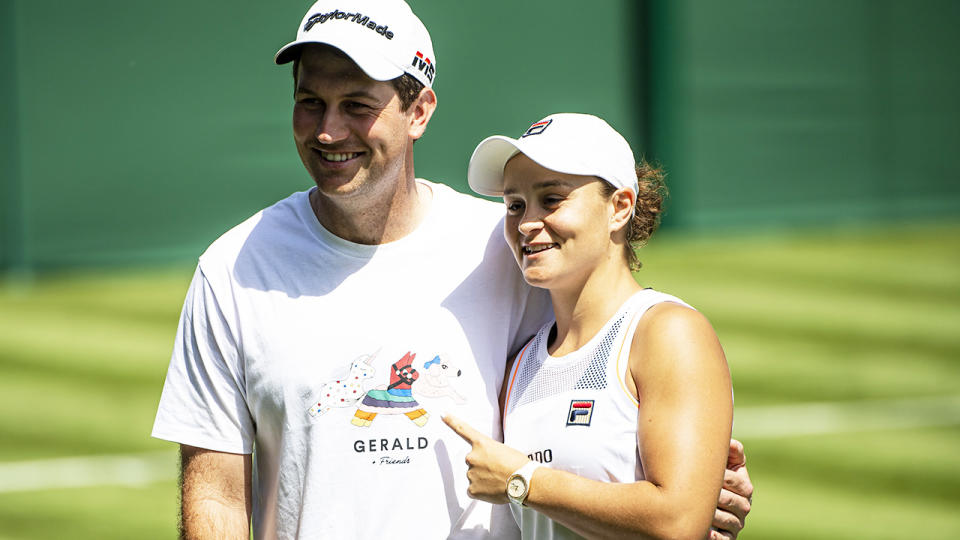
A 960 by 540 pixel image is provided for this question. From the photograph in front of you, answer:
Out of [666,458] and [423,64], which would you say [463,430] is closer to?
[666,458]

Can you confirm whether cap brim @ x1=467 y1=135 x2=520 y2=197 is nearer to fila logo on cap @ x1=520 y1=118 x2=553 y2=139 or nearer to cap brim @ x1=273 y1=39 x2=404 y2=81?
fila logo on cap @ x1=520 y1=118 x2=553 y2=139

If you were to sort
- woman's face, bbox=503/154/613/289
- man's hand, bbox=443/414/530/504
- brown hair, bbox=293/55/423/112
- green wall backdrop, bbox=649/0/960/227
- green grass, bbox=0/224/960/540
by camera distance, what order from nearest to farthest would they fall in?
man's hand, bbox=443/414/530/504 → woman's face, bbox=503/154/613/289 → brown hair, bbox=293/55/423/112 → green grass, bbox=0/224/960/540 → green wall backdrop, bbox=649/0/960/227

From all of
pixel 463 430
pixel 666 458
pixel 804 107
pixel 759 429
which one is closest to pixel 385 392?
pixel 463 430

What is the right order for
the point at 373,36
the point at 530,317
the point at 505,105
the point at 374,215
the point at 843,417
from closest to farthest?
the point at 373,36
the point at 374,215
the point at 530,317
the point at 843,417
the point at 505,105

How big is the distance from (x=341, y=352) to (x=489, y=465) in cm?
40

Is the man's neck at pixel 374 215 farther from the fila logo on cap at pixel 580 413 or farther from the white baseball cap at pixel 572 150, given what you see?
the fila logo on cap at pixel 580 413

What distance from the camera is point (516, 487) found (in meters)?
2.23

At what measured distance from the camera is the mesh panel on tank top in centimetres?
232

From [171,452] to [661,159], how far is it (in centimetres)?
306

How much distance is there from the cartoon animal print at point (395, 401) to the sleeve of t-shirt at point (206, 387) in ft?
0.83

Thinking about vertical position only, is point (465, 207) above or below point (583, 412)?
above

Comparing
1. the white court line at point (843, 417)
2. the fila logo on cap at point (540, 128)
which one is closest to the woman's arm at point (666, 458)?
the fila logo on cap at point (540, 128)

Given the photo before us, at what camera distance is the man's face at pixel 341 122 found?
7.97ft

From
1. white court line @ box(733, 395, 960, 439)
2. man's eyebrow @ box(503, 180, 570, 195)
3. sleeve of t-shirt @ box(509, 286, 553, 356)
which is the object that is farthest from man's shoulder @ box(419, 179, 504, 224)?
white court line @ box(733, 395, 960, 439)
